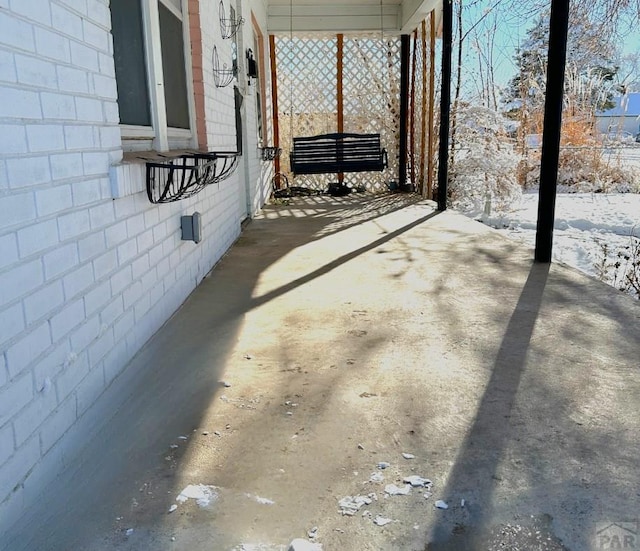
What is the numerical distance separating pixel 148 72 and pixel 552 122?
→ 263cm

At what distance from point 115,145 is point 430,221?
14.3 ft

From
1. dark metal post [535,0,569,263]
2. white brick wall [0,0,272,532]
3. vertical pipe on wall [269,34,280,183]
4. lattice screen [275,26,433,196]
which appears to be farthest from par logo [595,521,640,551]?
vertical pipe on wall [269,34,280,183]

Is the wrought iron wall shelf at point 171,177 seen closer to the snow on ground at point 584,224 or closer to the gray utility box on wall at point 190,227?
the gray utility box on wall at point 190,227

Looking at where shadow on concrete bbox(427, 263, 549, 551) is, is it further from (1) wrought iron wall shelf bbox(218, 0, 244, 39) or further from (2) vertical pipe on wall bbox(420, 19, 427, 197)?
(2) vertical pipe on wall bbox(420, 19, 427, 197)

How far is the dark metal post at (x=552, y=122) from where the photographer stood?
11.8 feet

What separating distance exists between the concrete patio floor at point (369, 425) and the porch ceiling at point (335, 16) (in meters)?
6.13

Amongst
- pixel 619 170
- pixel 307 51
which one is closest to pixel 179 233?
pixel 307 51

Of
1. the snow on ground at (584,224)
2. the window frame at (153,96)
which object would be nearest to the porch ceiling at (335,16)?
the snow on ground at (584,224)

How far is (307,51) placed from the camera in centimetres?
866

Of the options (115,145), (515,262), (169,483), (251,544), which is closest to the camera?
(251,544)

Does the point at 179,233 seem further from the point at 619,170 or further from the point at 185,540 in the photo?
the point at 619,170

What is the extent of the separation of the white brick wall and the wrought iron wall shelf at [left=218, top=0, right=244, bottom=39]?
8.86 ft

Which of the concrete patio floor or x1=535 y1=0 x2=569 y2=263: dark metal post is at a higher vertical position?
x1=535 y1=0 x2=569 y2=263: dark metal post

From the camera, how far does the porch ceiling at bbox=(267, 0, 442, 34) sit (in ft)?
26.9
